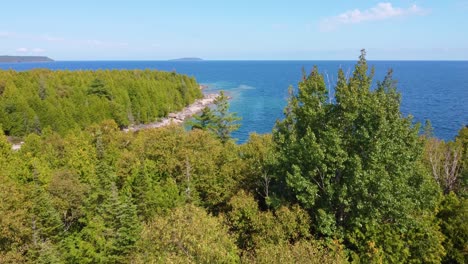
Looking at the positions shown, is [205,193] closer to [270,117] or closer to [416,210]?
[416,210]

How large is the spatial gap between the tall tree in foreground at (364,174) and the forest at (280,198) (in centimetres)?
8

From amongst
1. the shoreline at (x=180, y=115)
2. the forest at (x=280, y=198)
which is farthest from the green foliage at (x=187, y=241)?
the shoreline at (x=180, y=115)

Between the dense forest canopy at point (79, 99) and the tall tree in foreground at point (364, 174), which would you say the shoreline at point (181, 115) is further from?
the tall tree in foreground at point (364, 174)

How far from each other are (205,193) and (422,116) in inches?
3535

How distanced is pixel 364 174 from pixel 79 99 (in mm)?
103271

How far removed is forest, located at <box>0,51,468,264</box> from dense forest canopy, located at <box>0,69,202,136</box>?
173ft

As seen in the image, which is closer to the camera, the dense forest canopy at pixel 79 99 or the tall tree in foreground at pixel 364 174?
the tall tree in foreground at pixel 364 174

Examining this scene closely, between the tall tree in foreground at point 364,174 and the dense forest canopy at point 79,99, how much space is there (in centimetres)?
7387

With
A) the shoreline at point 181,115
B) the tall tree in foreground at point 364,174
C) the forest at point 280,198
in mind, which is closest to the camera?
the forest at point 280,198

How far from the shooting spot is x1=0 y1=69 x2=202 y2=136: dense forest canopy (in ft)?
289

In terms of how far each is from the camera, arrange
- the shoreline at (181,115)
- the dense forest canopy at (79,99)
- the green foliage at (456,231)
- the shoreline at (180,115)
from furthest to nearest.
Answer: the shoreline at (181,115) < the shoreline at (180,115) < the dense forest canopy at (79,99) < the green foliage at (456,231)

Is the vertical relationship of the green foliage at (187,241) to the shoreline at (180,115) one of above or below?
above

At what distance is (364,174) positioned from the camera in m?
20.6

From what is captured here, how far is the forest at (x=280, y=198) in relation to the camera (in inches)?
805
